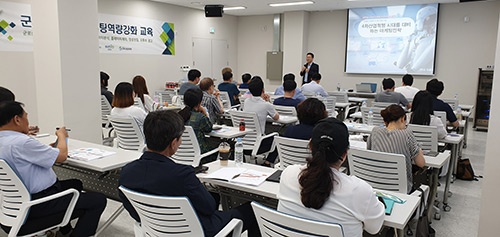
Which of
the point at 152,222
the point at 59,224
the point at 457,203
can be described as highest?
the point at 152,222

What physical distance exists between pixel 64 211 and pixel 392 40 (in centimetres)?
1027

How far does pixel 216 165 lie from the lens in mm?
3006

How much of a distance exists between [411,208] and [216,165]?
56.7 inches

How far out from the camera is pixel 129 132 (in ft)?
14.5

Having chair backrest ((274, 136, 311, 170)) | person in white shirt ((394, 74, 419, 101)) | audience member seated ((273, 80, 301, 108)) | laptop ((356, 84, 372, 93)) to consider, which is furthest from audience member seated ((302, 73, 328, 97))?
chair backrest ((274, 136, 311, 170))

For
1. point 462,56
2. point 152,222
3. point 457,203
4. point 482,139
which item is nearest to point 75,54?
point 152,222

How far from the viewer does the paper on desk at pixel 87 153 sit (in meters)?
3.11

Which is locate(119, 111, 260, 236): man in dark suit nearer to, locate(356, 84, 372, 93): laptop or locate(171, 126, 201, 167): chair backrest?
locate(171, 126, 201, 167): chair backrest

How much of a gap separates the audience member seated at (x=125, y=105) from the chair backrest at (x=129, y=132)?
12 cm

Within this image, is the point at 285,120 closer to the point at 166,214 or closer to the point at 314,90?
the point at 314,90

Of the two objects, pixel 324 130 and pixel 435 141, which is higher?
pixel 324 130

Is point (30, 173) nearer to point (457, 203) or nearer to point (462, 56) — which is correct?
point (457, 203)

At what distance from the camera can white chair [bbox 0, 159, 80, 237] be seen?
2.43 meters

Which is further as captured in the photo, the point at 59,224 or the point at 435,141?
the point at 435,141
